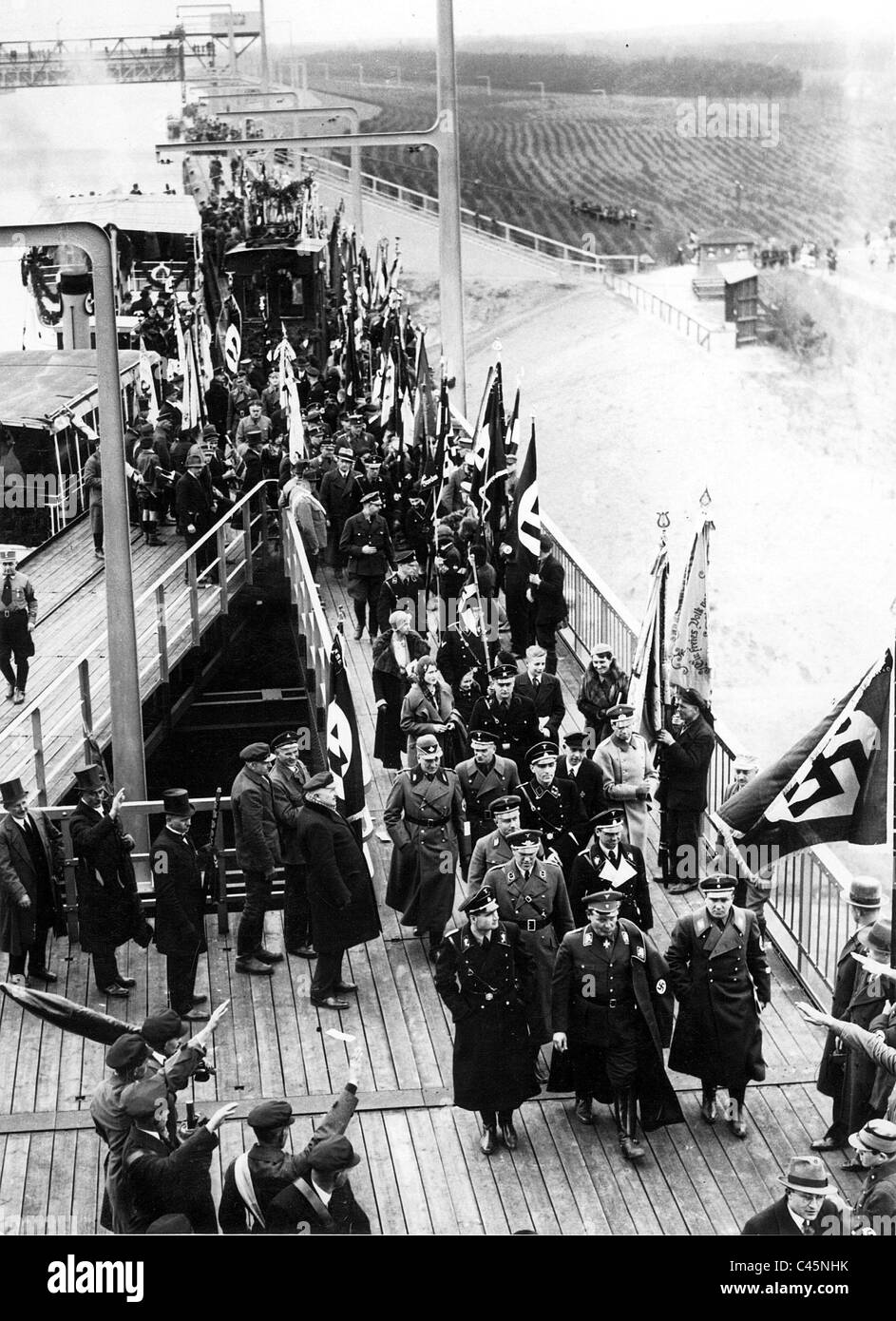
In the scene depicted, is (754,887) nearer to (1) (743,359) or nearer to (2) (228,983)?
(2) (228,983)

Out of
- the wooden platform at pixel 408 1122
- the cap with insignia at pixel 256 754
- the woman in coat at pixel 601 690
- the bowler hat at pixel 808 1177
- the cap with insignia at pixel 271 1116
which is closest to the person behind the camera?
the bowler hat at pixel 808 1177

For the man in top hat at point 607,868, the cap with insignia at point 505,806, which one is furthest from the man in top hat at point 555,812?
the cap with insignia at point 505,806

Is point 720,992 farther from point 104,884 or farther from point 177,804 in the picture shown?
point 104,884

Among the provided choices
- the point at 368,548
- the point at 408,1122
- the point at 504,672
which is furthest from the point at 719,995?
the point at 368,548

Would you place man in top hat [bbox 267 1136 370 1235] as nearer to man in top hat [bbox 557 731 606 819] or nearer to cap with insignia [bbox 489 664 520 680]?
man in top hat [bbox 557 731 606 819]

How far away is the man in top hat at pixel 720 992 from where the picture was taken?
8.89 metres

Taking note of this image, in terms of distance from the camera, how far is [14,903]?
33.9 feet

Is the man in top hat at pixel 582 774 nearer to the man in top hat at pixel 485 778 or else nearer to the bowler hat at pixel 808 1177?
the man in top hat at pixel 485 778

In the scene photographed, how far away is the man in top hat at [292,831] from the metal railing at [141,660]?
226cm

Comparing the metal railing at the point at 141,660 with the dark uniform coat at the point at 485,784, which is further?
the metal railing at the point at 141,660

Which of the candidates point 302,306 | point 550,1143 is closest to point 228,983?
point 550,1143

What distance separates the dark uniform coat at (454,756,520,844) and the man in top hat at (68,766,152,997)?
2085mm

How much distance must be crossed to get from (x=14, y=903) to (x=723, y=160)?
76.0 meters

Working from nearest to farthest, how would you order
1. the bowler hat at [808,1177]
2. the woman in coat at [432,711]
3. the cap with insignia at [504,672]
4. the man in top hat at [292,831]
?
the bowler hat at [808,1177]
the man in top hat at [292,831]
the cap with insignia at [504,672]
the woman in coat at [432,711]
